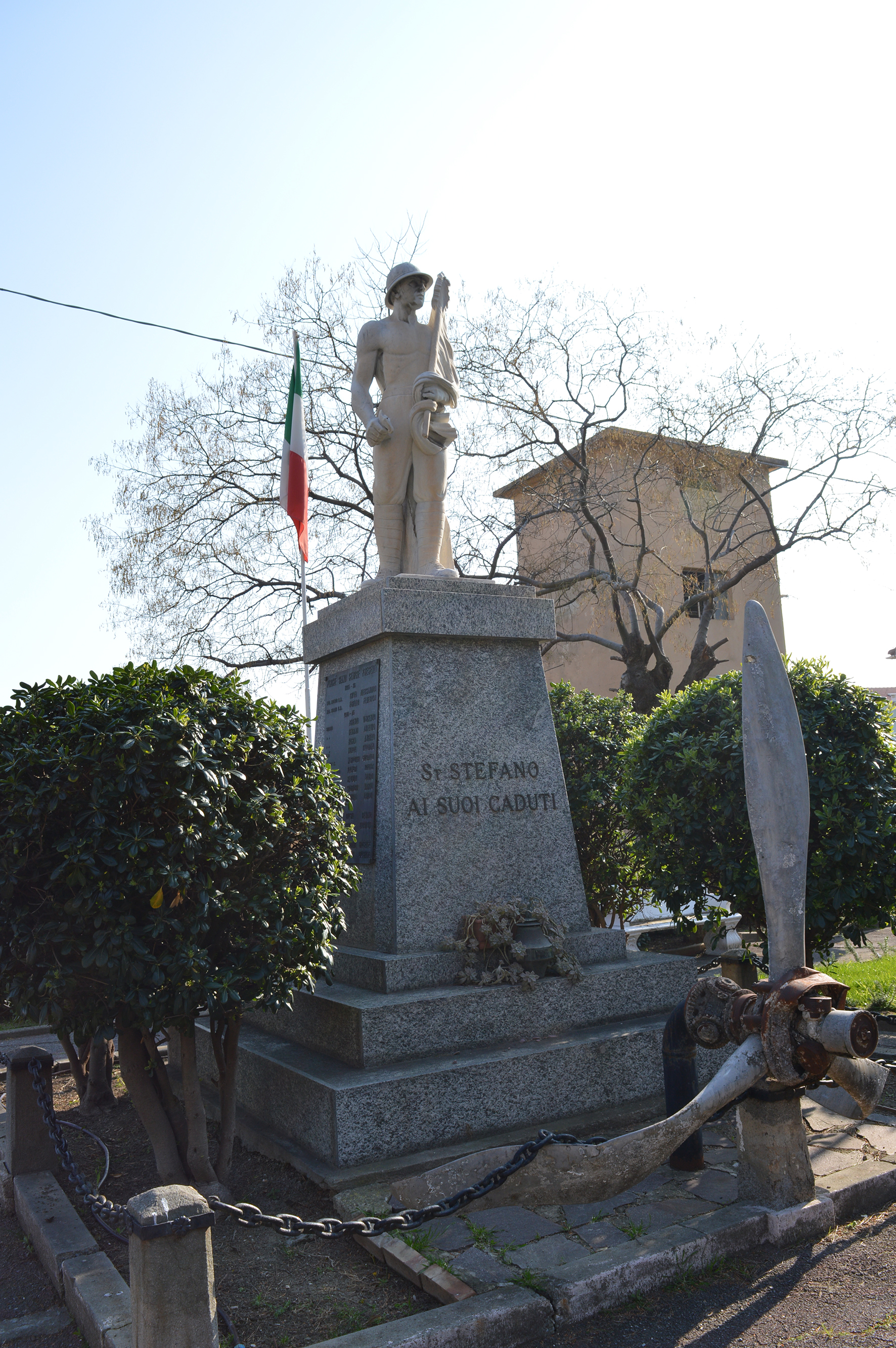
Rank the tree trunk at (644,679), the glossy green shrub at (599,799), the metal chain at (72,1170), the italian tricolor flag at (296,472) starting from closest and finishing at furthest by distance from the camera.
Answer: the metal chain at (72,1170), the glossy green shrub at (599,799), the italian tricolor flag at (296,472), the tree trunk at (644,679)

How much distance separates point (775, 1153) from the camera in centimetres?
336

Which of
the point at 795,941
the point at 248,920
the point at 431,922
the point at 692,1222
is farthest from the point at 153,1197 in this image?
the point at 431,922

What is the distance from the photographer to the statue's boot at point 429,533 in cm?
606

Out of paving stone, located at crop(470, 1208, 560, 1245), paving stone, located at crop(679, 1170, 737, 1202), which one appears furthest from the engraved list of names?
paving stone, located at crop(679, 1170, 737, 1202)

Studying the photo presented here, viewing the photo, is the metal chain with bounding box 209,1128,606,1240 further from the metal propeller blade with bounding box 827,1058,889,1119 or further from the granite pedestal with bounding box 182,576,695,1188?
the granite pedestal with bounding box 182,576,695,1188

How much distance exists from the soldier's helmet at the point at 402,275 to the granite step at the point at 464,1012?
4.32 m

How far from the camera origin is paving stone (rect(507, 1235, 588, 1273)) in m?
3.10

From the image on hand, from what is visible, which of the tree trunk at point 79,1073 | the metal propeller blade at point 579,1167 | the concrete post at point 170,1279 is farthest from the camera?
the tree trunk at point 79,1073

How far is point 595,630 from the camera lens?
20.0m

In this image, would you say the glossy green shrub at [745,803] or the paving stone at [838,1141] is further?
the glossy green shrub at [745,803]

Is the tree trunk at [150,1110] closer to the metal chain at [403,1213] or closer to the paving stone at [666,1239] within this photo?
the metal chain at [403,1213]

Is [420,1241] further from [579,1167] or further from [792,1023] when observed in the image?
[792,1023]

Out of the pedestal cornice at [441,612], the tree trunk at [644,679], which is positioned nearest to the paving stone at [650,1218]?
the pedestal cornice at [441,612]

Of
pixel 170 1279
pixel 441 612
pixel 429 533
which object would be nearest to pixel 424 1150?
pixel 170 1279
